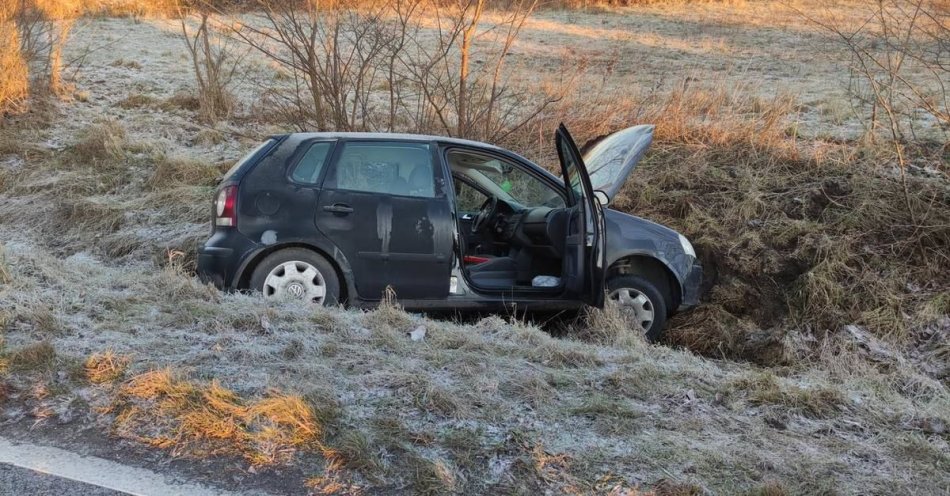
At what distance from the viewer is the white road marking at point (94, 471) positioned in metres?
3.00

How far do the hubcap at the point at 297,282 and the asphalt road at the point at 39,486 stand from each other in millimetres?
2581

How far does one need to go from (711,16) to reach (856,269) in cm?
1578

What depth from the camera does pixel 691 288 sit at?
6.42 m

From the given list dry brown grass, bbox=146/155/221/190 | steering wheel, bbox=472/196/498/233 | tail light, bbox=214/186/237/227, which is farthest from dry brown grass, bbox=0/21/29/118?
steering wheel, bbox=472/196/498/233

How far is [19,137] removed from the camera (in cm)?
1124

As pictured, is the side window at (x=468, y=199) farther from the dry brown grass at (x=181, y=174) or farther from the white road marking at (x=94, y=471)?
the white road marking at (x=94, y=471)

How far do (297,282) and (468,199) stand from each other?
92.6 inches

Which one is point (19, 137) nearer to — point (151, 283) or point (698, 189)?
point (151, 283)

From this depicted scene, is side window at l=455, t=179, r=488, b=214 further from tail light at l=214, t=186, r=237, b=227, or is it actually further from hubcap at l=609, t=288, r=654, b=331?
tail light at l=214, t=186, r=237, b=227

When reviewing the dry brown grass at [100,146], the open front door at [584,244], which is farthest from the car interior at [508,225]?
the dry brown grass at [100,146]

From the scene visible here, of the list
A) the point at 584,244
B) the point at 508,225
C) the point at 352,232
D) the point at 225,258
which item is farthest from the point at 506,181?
the point at 225,258

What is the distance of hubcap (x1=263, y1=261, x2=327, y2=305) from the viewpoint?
562 cm

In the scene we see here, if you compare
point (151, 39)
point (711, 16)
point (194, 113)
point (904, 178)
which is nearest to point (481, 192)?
point (904, 178)

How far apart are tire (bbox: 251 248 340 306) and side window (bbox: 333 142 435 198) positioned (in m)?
0.60
